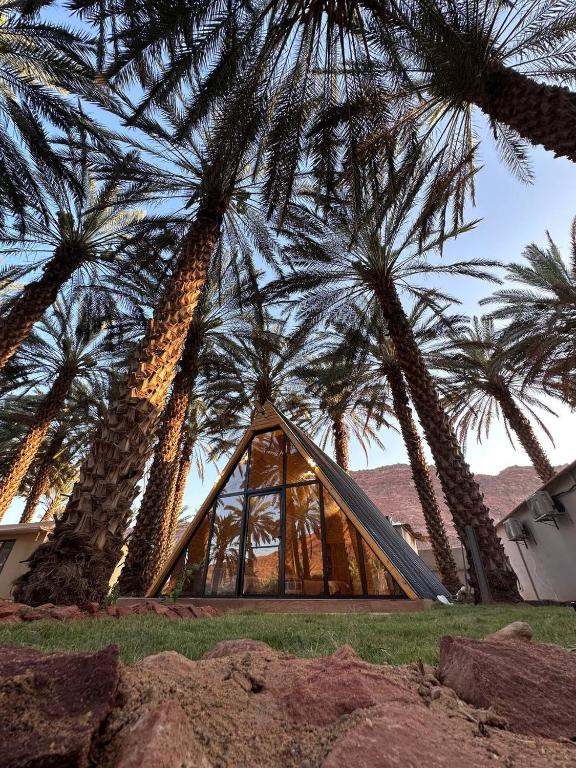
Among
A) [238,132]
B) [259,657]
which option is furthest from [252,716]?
[238,132]

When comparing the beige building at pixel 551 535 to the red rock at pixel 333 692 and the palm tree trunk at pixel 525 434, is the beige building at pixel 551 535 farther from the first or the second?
the red rock at pixel 333 692

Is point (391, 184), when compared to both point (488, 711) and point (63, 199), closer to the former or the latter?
point (488, 711)

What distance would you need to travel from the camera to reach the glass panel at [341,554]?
810cm

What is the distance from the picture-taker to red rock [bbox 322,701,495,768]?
852 mm

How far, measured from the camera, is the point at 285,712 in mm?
1204

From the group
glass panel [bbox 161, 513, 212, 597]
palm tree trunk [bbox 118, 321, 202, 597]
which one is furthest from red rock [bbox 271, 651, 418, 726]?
palm tree trunk [bbox 118, 321, 202, 597]

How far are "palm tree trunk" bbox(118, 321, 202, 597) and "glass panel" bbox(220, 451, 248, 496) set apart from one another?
5.73 feet

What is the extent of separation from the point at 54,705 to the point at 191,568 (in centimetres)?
935

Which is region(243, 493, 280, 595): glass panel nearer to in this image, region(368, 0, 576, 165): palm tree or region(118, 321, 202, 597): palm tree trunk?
region(118, 321, 202, 597): palm tree trunk

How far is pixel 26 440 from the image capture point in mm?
12836

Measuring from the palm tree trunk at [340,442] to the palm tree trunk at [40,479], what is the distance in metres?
13.7

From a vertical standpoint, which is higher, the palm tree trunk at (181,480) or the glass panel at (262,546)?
the palm tree trunk at (181,480)

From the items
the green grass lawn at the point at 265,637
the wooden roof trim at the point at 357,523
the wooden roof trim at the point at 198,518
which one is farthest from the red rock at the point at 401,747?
the wooden roof trim at the point at 198,518

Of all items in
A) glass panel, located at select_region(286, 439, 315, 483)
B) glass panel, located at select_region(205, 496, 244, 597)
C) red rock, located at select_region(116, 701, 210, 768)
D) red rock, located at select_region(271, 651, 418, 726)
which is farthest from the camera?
glass panel, located at select_region(286, 439, 315, 483)
